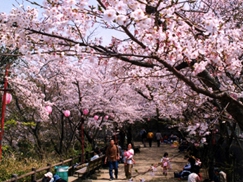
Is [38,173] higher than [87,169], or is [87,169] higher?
[38,173]

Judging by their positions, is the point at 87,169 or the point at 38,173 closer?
the point at 38,173

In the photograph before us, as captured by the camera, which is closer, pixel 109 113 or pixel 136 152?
pixel 109 113

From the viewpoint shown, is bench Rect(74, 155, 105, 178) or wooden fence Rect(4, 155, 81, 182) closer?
wooden fence Rect(4, 155, 81, 182)

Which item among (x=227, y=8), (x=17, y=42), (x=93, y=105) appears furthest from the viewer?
(x=93, y=105)

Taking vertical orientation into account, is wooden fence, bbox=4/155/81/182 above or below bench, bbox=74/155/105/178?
above

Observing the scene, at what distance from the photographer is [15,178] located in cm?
792

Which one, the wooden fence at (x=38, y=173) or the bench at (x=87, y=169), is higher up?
the wooden fence at (x=38, y=173)

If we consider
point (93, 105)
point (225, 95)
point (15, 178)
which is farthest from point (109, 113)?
point (225, 95)

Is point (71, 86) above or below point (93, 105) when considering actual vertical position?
above

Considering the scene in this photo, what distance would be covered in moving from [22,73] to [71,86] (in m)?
2.84

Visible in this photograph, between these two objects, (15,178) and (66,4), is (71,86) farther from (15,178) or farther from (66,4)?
(66,4)

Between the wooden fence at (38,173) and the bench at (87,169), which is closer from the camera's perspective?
the wooden fence at (38,173)

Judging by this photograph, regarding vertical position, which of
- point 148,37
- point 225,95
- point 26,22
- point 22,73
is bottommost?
point 225,95

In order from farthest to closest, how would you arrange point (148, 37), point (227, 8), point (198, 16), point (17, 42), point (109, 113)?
point (109, 113) → point (227, 8) → point (198, 16) → point (17, 42) → point (148, 37)
